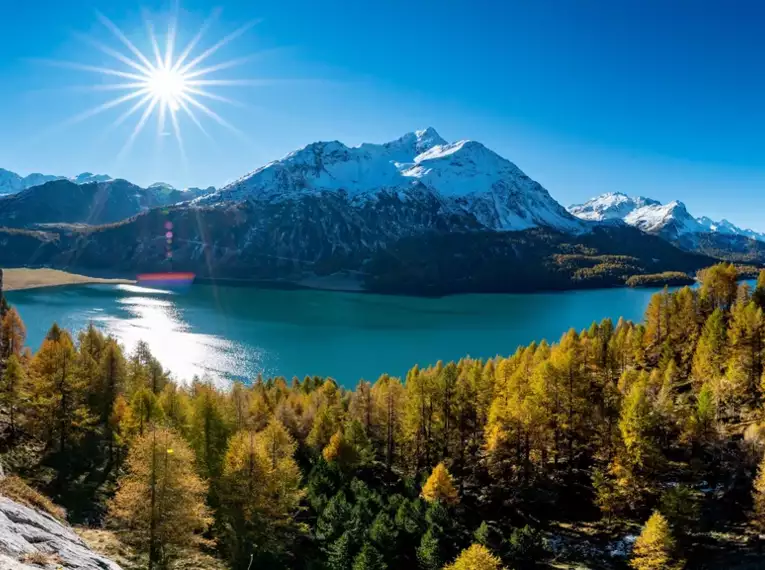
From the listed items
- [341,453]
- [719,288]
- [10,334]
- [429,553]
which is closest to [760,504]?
[429,553]

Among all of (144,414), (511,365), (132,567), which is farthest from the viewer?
(511,365)

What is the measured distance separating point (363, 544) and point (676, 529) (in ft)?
85.2

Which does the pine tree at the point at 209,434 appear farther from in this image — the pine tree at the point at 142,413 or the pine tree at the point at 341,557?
the pine tree at the point at 341,557

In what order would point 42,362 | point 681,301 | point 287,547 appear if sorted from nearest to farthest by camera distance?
point 287,547, point 42,362, point 681,301

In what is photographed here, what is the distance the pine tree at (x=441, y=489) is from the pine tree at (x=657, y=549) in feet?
51.0

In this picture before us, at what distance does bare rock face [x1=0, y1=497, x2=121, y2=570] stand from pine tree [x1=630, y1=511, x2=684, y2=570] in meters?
37.7

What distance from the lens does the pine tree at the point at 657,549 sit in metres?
37.8

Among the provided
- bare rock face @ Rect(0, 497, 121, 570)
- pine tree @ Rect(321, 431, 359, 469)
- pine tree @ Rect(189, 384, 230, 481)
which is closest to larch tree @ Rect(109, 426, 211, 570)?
bare rock face @ Rect(0, 497, 121, 570)

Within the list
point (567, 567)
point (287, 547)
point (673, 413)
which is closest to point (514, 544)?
point (567, 567)

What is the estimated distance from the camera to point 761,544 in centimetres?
3997

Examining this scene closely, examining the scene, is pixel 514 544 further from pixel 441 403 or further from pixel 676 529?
pixel 441 403

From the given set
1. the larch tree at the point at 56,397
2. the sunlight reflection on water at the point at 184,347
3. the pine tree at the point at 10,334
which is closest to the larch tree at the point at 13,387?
the larch tree at the point at 56,397

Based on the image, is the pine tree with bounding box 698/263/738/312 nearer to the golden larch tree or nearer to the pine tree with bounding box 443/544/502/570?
the golden larch tree

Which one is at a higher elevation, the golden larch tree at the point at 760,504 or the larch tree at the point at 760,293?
the larch tree at the point at 760,293
